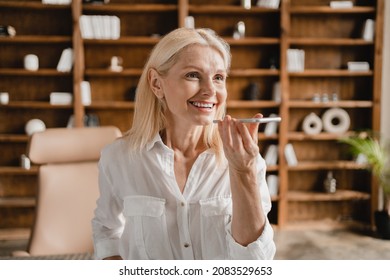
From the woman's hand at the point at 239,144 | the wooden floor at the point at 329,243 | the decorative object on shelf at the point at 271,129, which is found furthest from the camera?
the decorative object on shelf at the point at 271,129

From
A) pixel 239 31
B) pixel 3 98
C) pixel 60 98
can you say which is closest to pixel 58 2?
pixel 60 98

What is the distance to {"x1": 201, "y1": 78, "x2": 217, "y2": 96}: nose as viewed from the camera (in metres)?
0.98

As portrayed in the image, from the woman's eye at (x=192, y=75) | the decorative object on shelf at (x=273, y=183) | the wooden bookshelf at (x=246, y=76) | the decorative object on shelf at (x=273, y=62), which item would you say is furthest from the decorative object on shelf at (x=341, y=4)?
the woman's eye at (x=192, y=75)

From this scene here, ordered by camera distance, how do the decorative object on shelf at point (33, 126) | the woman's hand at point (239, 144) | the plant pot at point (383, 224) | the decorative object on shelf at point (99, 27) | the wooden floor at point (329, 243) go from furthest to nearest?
Answer: the decorative object on shelf at point (33, 126), the decorative object on shelf at point (99, 27), the plant pot at point (383, 224), the wooden floor at point (329, 243), the woman's hand at point (239, 144)

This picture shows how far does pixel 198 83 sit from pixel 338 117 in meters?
3.21

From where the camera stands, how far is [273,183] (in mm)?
3818

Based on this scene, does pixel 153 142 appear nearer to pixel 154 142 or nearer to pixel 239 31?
pixel 154 142

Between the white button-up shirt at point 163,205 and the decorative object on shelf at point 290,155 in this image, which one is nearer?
the white button-up shirt at point 163,205

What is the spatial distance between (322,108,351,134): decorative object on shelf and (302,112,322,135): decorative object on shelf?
6 centimetres

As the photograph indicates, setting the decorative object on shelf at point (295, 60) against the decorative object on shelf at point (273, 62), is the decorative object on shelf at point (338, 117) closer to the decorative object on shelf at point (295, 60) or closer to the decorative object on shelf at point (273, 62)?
the decorative object on shelf at point (295, 60)

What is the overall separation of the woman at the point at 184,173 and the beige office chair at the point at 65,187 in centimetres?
65

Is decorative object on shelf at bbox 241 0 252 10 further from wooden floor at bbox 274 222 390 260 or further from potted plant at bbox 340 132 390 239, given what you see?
wooden floor at bbox 274 222 390 260

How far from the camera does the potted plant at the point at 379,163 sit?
11.3 ft

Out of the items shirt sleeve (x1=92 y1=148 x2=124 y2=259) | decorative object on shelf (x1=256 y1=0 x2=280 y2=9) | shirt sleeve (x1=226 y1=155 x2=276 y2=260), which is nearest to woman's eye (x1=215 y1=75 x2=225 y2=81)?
shirt sleeve (x1=226 y1=155 x2=276 y2=260)
